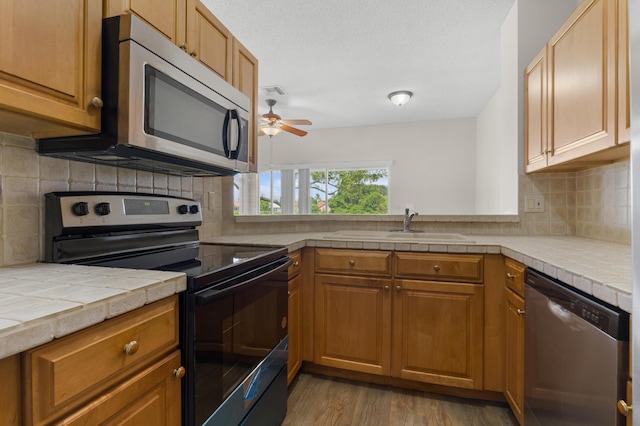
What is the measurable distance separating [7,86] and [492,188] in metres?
3.85

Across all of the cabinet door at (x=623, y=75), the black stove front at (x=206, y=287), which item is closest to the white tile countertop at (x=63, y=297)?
the black stove front at (x=206, y=287)

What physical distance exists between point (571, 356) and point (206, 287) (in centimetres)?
113

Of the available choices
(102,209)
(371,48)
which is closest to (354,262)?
(102,209)

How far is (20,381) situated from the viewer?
515 mm

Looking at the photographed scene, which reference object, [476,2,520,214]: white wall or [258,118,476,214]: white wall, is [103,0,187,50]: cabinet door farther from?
[258,118,476,214]: white wall

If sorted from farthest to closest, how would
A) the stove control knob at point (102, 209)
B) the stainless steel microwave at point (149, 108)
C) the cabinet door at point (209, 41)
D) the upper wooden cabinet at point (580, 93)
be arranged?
1. the cabinet door at point (209, 41)
2. the upper wooden cabinet at point (580, 93)
3. the stove control knob at point (102, 209)
4. the stainless steel microwave at point (149, 108)

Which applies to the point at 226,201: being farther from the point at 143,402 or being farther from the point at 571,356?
the point at 571,356

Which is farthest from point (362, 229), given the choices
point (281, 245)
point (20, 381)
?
point (20, 381)

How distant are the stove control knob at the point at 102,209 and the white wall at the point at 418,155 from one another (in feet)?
14.6

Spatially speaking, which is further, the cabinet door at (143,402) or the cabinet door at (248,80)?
the cabinet door at (248,80)

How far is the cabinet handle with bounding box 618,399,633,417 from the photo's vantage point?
73 cm

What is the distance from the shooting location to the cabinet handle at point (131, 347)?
677 mm

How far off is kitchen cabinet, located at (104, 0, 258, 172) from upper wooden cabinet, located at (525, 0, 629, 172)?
1640 millimetres

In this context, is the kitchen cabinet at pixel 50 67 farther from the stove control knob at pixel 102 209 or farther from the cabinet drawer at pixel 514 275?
the cabinet drawer at pixel 514 275
